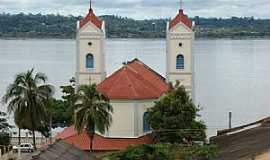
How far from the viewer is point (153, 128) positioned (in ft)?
131

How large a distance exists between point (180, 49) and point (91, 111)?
40.9 ft

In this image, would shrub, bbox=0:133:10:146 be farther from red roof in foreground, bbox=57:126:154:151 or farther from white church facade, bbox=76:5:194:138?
white church facade, bbox=76:5:194:138

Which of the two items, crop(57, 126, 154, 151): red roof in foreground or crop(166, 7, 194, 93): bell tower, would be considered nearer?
crop(57, 126, 154, 151): red roof in foreground

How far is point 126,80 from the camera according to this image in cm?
4206

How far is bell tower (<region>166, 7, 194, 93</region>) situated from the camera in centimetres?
4716

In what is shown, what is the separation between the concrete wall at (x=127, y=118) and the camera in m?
41.5

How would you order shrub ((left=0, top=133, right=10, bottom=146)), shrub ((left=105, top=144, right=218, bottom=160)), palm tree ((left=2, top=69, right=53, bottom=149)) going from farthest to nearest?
shrub ((left=0, top=133, right=10, bottom=146)) < palm tree ((left=2, top=69, right=53, bottom=149)) < shrub ((left=105, top=144, right=218, bottom=160))

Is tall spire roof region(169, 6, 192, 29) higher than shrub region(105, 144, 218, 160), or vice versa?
Result: tall spire roof region(169, 6, 192, 29)

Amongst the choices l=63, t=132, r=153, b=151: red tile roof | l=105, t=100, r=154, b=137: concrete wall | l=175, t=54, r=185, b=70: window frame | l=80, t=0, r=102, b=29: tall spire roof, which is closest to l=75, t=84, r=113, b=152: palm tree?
l=63, t=132, r=153, b=151: red tile roof

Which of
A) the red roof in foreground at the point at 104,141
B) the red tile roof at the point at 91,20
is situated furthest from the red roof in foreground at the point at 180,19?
the red roof in foreground at the point at 104,141

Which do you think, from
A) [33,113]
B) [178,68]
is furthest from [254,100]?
[33,113]

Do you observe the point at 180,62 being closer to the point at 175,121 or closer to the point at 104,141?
the point at 104,141

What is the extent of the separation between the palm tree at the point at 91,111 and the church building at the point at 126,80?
81.9 inches

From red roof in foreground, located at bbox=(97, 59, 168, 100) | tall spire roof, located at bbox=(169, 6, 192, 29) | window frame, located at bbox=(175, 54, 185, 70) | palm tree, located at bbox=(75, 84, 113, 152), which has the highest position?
tall spire roof, located at bbox=(169, 6, 192, 29)
